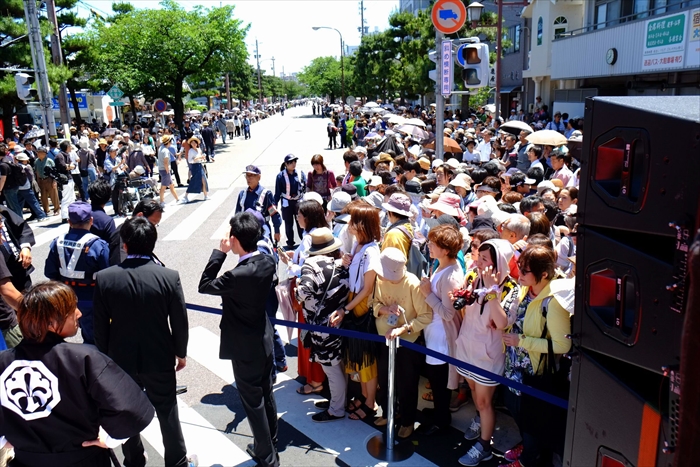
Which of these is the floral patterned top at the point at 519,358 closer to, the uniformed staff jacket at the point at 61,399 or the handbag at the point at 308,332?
the handbag at the point at 308,332

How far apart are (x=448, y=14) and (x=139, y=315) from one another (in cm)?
784

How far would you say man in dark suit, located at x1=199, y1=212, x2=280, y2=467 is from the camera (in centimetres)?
397

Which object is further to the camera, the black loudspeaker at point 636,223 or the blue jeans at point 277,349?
the blue jeans at point 277,349

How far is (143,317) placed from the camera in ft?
12.5

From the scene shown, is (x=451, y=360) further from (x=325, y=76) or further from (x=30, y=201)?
(x=325, y=76)

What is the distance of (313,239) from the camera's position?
477cm

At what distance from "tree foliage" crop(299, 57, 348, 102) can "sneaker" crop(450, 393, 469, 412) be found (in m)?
86.2

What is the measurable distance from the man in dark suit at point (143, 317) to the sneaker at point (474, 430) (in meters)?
2.40

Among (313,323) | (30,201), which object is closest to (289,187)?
(313,323)

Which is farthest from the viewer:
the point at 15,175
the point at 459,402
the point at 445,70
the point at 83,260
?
the point at 15,175

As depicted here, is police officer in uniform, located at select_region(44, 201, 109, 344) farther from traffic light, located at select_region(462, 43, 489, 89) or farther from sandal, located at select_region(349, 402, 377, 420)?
traffic light, located at select_region(462, 43, 489, 89)

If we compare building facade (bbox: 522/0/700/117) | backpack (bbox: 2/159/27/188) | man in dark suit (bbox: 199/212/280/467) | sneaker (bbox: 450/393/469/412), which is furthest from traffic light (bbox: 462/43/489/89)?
backpack (bbox: 2/159/27/188)

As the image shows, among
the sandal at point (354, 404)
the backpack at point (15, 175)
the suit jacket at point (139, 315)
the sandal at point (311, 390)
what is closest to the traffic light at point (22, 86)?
the backpack at point (15, 175)

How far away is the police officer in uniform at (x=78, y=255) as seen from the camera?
→ 4.85 metres
